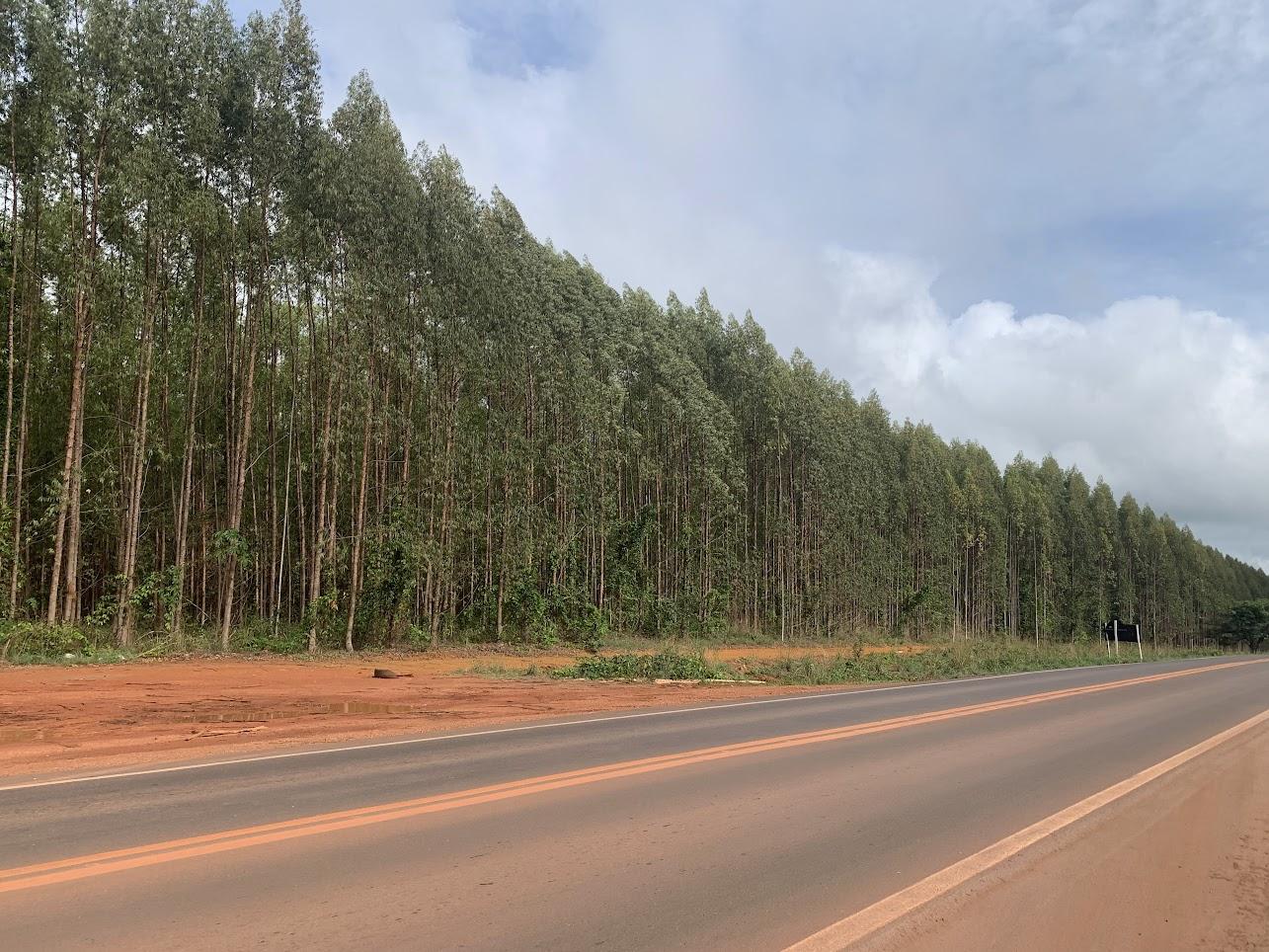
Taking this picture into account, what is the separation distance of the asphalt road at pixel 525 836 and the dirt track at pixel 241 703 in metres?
1.93

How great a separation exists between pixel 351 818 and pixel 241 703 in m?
9.37

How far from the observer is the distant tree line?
21.5 m

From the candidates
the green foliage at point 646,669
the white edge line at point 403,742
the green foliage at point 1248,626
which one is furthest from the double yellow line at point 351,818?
the green foliage at point 1248,626

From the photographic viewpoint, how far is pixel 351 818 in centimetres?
639

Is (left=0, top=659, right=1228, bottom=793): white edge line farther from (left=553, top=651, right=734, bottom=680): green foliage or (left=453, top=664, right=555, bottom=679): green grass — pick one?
(left=453, top=664, right=555, bottom=679): green grass

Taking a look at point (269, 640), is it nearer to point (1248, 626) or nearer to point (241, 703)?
point (241, 703)

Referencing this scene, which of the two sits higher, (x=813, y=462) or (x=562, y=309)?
(x=562, y=309)

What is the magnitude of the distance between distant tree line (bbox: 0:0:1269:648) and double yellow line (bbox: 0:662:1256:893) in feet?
58.8

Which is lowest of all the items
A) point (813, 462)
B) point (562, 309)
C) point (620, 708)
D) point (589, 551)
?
point (620, 708)

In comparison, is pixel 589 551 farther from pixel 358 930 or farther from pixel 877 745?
pixel 358 930

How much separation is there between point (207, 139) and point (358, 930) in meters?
25.1

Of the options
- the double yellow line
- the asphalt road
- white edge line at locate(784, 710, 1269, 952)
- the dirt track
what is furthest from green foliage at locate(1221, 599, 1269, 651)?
the double yellow line

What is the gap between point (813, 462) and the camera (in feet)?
164

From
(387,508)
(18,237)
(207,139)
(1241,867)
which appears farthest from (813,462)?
A: (1241,867)
